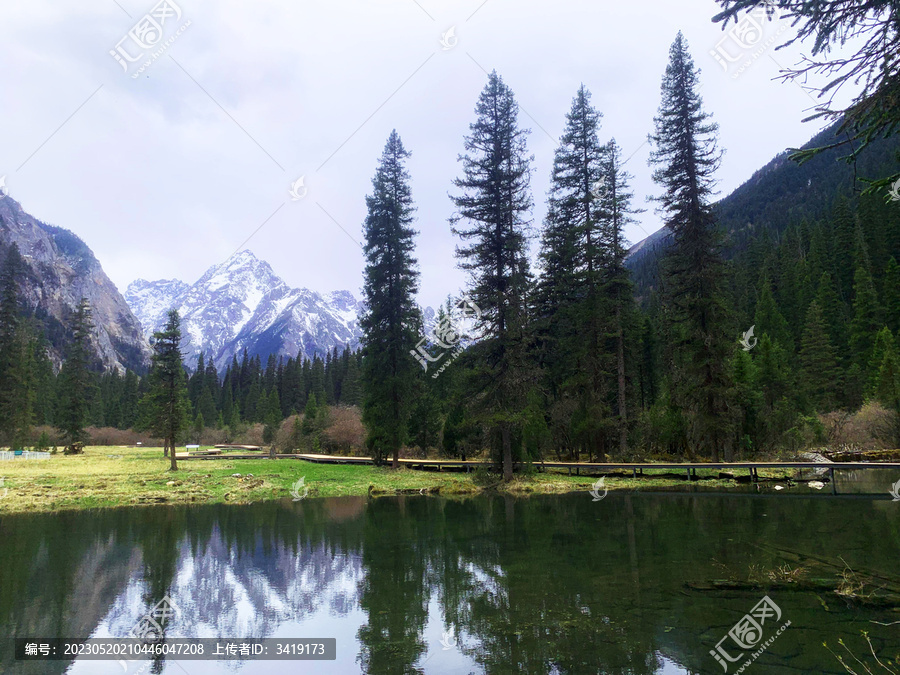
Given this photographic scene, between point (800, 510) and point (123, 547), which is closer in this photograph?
point (123, 547)

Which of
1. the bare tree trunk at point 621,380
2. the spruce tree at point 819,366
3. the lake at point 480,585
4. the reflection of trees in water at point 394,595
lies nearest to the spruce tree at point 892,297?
the spruce tree at point 819,366

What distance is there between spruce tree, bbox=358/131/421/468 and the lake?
14193 mm

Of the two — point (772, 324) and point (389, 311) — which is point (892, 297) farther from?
point (389, 311)

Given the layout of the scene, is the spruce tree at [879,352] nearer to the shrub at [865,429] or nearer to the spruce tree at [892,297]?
the shrub at [865,429]

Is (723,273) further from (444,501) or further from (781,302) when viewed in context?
(781,302)

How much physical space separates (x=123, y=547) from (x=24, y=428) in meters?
53.1

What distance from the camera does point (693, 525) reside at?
15.4m

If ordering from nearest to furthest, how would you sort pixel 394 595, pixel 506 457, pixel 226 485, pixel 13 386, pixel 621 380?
pixel 394 595, pixel 506 457, pixel 226 485, pixel 621 380, pixel 13 386

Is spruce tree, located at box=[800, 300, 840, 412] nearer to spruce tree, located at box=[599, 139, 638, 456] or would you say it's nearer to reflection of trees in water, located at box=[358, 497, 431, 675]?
spruce tree, located at box=[599, 139, 638, 456]

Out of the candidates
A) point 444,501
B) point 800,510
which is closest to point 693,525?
point 800,510

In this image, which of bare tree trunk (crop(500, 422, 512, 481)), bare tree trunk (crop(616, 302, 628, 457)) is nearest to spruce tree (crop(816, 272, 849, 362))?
bare tree trunk (crop(616, 302, 628, 457))

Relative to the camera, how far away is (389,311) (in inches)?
1363

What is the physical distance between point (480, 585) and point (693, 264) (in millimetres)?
24489

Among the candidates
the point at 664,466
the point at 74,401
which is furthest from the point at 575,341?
the point at 74,401
